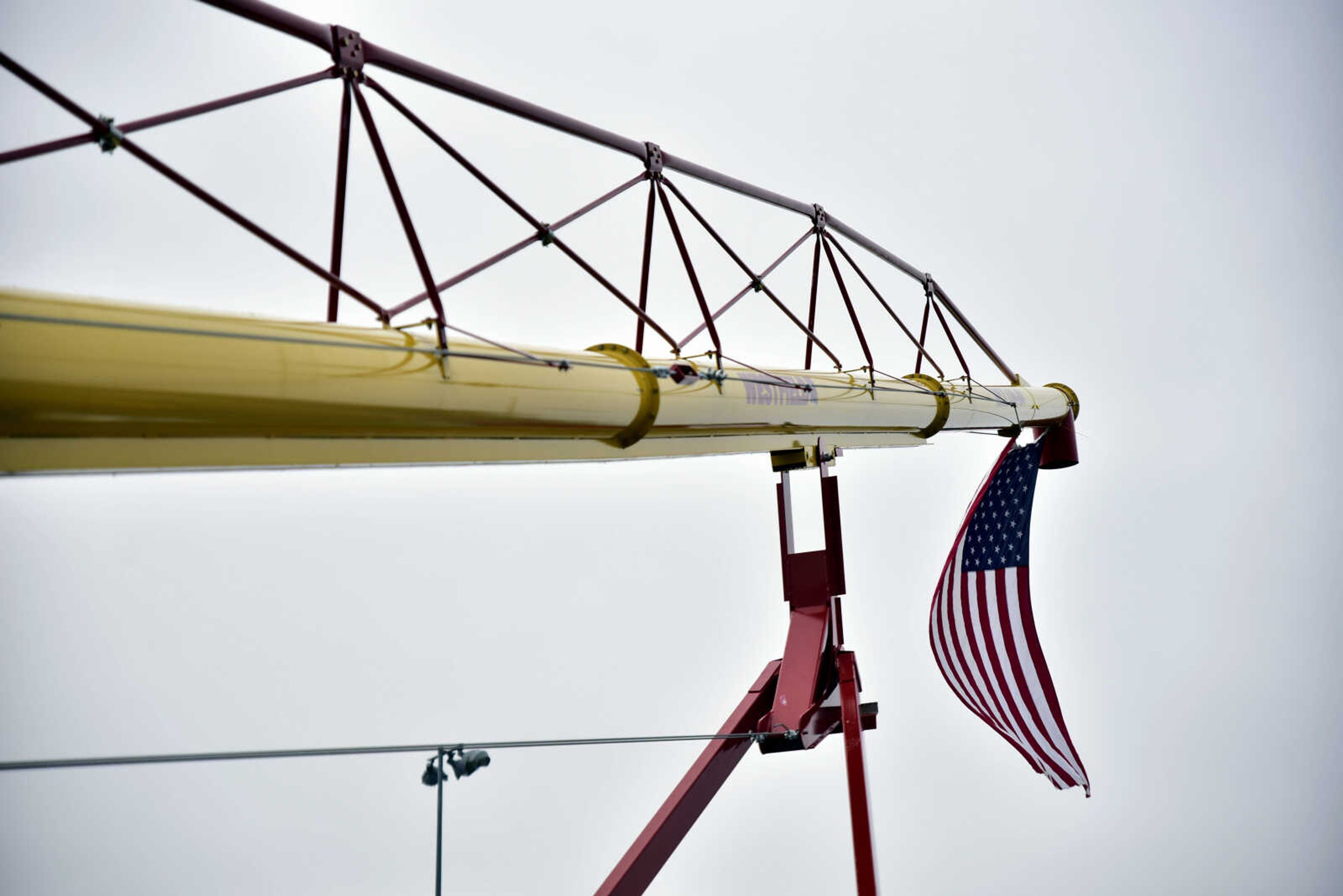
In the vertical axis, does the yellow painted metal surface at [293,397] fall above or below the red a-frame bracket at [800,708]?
above

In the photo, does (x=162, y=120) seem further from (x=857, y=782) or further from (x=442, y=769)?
(x=857, y=782)

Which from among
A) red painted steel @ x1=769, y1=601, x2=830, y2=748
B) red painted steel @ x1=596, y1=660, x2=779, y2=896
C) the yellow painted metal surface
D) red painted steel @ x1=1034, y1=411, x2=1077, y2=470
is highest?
red painted steel @ x1=1034, y1=411, x2=1077, y2=470

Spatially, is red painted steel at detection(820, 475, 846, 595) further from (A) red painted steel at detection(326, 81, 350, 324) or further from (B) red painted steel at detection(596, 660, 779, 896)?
(A) red painted steel at detection(326, 81, 350, 324)

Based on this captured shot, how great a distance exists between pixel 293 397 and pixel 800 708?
3482 mm

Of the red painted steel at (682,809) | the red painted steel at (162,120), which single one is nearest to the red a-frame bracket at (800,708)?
the red painted steel at (682,809)

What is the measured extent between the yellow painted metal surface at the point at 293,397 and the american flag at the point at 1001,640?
2962 millimetres

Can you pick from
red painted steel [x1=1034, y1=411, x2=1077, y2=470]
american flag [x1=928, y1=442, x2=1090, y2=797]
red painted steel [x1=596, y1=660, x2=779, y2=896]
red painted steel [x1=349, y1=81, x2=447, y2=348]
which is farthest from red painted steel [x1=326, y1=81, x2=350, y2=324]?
red painted steel [x1=1034, y1=411, x2=1077, y2=470]

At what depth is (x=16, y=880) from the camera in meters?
3.64

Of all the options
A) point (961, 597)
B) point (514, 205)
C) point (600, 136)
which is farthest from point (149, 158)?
point (961, 597)

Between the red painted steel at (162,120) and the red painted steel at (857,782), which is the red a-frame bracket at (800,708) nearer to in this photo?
the red painted steel at (857,782)

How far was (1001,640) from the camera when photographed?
22.6ft

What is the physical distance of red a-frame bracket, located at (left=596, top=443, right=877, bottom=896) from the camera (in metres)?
5.21

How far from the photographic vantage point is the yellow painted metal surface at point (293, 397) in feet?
8.32

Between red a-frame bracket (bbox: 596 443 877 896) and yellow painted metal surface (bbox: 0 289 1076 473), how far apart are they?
1.53 meters
